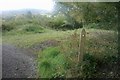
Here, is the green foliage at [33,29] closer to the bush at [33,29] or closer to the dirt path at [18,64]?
the bush at [33,29]

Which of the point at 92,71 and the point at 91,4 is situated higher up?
the point at 91,4

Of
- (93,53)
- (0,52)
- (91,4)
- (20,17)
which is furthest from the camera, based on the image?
(20,17)

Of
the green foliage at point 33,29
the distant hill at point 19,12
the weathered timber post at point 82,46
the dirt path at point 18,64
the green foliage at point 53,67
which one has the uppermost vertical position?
the distant hill at point 19,12

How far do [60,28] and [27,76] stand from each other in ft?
50.9

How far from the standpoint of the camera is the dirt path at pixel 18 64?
1033cm

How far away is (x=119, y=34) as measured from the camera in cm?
1012

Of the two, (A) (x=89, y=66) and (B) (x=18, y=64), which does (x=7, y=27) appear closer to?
(B) (x=18, y=64)

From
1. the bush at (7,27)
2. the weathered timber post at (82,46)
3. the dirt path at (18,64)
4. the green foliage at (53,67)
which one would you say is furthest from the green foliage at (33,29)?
the weathered timber post at (82,46)

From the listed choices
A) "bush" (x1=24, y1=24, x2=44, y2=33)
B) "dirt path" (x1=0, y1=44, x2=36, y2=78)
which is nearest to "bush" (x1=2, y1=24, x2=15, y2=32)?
"bush" (x1=24, y1=24, x2=44, y2=33)

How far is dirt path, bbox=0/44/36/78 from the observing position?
10327 millimetres

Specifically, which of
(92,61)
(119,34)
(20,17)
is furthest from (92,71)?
(20,17)

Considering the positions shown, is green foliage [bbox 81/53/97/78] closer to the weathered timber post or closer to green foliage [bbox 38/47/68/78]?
the weathered timber post

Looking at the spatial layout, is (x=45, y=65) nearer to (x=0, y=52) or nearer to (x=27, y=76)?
(x=27, y=76)

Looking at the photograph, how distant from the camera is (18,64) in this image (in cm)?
1160
